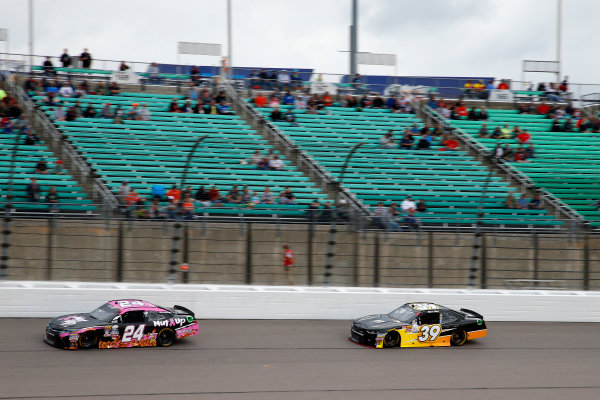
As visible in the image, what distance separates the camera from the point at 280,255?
18328 millimetres

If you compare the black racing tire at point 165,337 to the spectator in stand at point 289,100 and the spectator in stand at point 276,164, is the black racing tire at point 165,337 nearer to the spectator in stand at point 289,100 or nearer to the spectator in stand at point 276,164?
the spectator in stand at point 276,164

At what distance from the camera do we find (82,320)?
43.1ft

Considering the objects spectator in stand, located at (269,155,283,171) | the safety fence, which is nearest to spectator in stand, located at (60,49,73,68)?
spectator in stand, located at (269,155,283,171)

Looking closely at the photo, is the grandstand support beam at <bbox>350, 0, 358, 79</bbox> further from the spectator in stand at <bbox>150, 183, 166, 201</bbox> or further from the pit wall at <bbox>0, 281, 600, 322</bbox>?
the pit wall at <bbox>0, 281, 600, 322</bbox>

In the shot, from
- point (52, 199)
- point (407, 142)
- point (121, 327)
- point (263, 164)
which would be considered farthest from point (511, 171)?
point (121, 327)

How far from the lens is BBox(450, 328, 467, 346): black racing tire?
1479cm

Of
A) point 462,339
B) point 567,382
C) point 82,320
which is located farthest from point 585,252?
point 82,320

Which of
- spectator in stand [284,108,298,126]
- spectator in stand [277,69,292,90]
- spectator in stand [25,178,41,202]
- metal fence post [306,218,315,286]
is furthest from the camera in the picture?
spectator in stand [277,69,292,90]

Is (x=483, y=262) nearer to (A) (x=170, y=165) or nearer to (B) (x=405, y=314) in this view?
(B) (x=405, y=314)

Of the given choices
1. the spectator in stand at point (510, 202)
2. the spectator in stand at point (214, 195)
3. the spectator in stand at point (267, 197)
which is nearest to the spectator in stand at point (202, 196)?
the spectator in stand at point (214, 195)

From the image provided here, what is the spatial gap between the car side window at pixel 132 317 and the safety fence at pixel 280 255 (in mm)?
3154

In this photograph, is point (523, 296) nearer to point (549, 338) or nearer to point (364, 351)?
point (549, 338)

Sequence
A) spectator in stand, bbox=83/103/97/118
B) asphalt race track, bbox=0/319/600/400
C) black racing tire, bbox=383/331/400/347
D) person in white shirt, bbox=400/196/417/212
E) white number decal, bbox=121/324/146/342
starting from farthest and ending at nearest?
spectator in stand, bbox=83/103/97/118, person in white shirt, bbox=400/196/417/212, black racing tire, bbox=383/331/400/347, white number decal, bbox=121/324/146/342, asphalt race track, bbox=0/319/600/400

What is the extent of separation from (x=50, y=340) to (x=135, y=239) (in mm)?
5010
